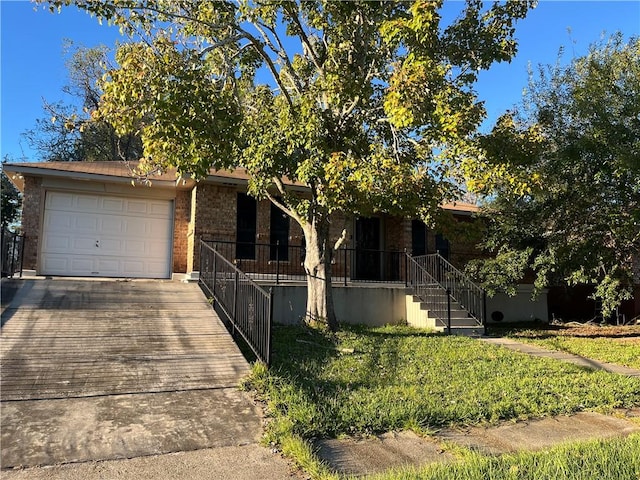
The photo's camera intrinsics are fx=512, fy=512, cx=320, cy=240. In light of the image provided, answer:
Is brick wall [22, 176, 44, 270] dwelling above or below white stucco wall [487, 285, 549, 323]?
above

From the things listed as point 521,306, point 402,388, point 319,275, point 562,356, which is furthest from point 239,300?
point 521,306

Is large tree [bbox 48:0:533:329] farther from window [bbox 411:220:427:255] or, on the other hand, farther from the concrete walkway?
window [bbox 411:220:427:255]

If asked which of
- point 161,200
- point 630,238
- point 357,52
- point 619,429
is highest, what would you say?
point 357,52

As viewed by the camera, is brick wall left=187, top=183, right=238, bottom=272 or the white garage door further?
brick wall left=187, top=183, right=238, bottom=272

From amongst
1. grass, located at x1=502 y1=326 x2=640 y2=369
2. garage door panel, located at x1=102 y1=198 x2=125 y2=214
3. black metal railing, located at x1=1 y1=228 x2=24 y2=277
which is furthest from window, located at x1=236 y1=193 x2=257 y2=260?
grass, located at x1=502 y1=326 x2=640 y2=369

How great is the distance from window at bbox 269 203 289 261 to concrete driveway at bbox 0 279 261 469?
4.82 metres

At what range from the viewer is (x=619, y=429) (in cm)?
527

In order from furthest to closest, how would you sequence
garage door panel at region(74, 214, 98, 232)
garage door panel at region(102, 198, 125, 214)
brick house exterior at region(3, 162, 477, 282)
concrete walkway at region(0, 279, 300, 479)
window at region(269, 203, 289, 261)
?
window at region(269, 203, 289, 261) < garage door panel at region(102, 198, 125, 214) < garage door panel at region(74, 214, 98, 232) < brick house exterior at region(3, 162, 477, 282) < concrete walkway at region(0, 279, 300, 479)

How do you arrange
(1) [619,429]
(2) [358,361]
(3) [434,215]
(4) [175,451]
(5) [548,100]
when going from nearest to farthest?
1. (4) [175,451]
2. (1) [619,429]
3. (2) [358,361]
4. (3) [434,215]
5. (5) [548,100]

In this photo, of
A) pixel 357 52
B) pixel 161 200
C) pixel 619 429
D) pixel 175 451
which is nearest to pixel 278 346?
pixel 175 451

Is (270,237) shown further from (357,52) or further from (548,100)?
(548,100)

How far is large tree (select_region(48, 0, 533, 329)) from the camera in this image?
282 inches

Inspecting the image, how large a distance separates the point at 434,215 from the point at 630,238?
6395mm

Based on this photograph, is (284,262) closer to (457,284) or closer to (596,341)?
(457,284)
